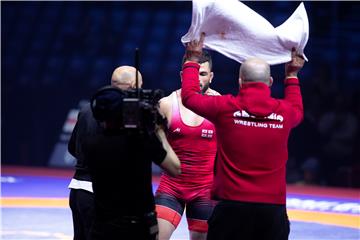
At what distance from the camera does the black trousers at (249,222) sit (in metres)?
4.19

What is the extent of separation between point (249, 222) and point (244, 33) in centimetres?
110

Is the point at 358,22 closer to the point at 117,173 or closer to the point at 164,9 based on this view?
the point at 164,9

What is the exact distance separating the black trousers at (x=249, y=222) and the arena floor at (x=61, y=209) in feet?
10.7

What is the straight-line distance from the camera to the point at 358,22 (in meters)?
11.5

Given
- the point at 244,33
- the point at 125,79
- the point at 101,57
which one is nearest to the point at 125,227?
the point at 125,79

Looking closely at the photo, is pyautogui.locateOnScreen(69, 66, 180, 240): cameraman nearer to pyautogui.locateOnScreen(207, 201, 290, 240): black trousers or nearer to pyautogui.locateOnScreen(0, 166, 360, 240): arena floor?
pyautogui.locateOnScreen(207, 201, 290, 240): black trousers

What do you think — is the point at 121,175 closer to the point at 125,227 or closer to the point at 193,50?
the point at 125,227

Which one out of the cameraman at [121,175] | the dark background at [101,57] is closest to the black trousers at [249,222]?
the cameraman at [121,175]

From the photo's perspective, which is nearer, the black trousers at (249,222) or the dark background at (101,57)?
the black trousers at (249,222)

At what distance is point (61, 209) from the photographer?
912 centimetres

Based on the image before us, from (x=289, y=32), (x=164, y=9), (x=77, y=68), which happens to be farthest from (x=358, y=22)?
(x=289, y=32)

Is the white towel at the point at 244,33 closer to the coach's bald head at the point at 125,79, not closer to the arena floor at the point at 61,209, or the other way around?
the coach's bald head at the point at 125,79

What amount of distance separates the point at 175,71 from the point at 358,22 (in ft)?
8.97

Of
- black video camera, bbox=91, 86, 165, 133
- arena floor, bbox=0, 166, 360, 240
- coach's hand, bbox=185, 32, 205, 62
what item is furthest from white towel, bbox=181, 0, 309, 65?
arena floor, bbox=0, 166, 360, 240
